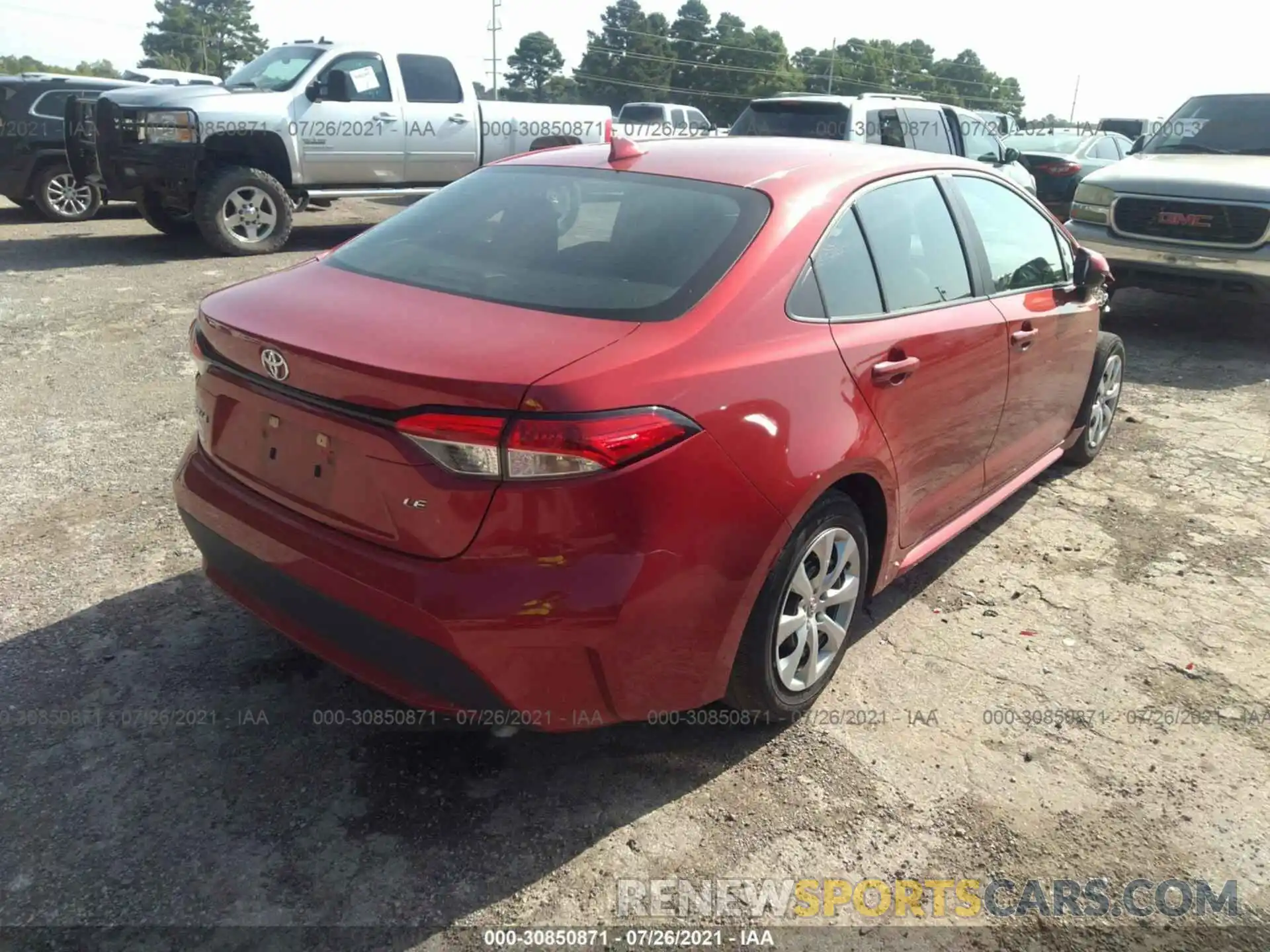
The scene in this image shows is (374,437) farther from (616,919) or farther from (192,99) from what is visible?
(192,99)

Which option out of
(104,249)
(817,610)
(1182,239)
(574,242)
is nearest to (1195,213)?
(1182,239)

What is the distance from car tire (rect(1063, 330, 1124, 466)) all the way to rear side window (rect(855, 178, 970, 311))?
5.41 feet

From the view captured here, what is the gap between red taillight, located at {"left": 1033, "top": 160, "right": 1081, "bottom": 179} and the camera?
13.4 meters

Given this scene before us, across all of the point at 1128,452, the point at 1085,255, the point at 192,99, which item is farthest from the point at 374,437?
the point at 192,99

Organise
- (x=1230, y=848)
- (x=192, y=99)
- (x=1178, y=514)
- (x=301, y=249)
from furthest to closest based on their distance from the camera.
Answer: (x=301, y=249)
(x=192, y=99)
(x=1178, y=514)
(x=1230, y=848)

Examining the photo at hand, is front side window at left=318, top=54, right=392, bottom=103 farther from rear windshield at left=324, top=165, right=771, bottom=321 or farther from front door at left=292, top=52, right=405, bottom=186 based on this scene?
rear windshield at left=324, top=165, right=771, bottom=321

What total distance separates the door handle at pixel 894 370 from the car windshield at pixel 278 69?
8.88m

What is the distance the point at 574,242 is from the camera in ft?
9.50

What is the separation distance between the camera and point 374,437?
222cm

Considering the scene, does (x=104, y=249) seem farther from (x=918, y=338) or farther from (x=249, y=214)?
(x=918, y=338)

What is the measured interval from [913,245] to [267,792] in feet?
8.53

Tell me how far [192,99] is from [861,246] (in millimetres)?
8289

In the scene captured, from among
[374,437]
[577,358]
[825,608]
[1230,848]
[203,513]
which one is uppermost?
[577,358]

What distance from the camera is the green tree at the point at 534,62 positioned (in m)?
93.2
